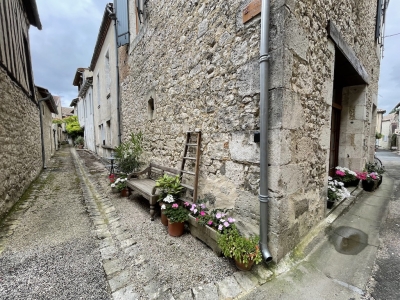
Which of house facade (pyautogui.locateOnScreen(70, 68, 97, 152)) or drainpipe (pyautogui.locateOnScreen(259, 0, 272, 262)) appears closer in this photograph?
drainpipe (pyautogui.locateOnScreen(259, 0, 272, 262))

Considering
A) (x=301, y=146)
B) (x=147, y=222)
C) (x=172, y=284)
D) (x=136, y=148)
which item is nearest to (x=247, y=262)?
(x=172, y=284)

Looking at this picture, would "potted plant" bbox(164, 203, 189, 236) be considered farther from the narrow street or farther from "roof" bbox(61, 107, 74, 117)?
"roof" bbox(61, 107, 74, 117)

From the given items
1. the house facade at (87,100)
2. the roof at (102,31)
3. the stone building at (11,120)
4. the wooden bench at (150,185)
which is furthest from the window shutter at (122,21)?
the house facade at (87,100)

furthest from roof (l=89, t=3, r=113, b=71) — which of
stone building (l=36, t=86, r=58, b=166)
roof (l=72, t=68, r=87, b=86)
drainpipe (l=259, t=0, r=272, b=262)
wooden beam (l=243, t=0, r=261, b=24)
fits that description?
drainpipe (l=259, t=0, r=272, b=262)

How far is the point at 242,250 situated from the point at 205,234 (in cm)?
64

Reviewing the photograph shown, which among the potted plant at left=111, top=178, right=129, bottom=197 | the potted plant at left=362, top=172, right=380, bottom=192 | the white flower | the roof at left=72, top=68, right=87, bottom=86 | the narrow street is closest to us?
the narrow street

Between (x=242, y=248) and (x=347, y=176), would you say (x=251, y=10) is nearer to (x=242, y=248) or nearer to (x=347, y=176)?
(x=242, y=248)

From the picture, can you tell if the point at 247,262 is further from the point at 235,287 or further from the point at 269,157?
the point at 269,157

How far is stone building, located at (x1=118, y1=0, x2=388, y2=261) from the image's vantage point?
72.7 inches

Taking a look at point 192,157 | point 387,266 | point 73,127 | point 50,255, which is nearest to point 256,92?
point 192,157

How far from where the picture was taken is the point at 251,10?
1.98m

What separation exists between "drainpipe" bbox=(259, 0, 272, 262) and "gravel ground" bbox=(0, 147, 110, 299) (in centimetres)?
152

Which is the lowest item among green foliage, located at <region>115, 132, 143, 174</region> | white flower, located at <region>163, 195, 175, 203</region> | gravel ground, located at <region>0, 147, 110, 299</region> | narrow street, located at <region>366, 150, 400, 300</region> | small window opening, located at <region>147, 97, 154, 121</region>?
gravel ground, located at <region>0, 147, 110, 299</region>

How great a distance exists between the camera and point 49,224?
2.89 meters
